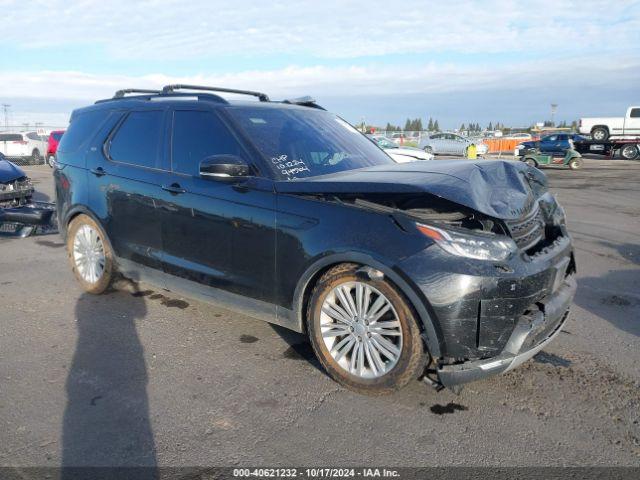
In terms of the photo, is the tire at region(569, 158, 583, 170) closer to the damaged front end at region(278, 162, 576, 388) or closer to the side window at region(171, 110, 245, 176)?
the damaged front end at region(278, 162, 576, 388)

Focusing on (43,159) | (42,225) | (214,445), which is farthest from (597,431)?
(43,159)

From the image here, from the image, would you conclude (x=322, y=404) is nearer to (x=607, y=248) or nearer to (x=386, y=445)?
(x=386, y=445)

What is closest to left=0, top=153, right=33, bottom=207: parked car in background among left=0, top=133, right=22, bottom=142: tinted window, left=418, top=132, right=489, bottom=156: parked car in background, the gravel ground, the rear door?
the gravel ground

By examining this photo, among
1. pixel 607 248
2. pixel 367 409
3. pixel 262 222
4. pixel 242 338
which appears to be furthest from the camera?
pixel 607 248

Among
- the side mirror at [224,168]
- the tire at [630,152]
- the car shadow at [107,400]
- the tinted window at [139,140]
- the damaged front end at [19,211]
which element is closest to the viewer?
the car shadow at [107,400]

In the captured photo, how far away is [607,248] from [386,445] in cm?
642

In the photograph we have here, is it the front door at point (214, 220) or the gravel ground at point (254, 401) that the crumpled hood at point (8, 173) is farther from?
the front door at point (214, 220)

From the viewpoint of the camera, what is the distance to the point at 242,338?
14.2 feet

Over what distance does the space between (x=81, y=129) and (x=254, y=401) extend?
359cm

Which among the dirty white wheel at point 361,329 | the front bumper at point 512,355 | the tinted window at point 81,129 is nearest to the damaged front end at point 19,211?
the tinted window at point 81,129

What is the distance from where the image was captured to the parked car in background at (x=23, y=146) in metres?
27.7

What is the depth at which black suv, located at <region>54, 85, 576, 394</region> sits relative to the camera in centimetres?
306

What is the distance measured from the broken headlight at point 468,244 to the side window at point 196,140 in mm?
1643

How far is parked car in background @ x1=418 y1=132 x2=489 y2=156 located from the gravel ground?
97.7ft
